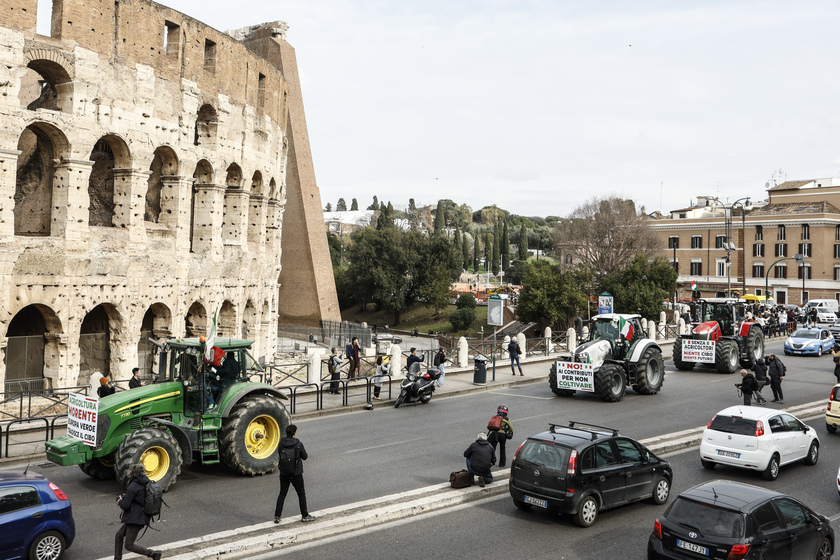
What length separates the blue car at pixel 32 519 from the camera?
29.1ft

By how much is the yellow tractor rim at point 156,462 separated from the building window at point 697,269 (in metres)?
78.8

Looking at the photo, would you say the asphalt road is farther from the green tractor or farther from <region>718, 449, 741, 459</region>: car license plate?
<region>718, 449, 741, 459</region>: car license plate

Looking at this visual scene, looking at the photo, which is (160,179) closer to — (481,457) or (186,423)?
(186,423)

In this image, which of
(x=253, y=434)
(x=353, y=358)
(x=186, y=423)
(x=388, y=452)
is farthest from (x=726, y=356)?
(x=186, y=423)

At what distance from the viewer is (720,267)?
79.0m

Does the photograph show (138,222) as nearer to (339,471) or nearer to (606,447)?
(339,471)

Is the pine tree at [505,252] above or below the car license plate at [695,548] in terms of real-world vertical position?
above

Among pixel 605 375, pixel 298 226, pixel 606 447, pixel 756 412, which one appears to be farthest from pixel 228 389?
pixel 298 226

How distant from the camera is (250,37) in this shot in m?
56.6

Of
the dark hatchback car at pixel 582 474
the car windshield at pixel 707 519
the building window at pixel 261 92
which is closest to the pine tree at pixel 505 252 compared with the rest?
the building window at pixel 261 92

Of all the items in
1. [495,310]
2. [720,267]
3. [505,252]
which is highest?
[505,252]

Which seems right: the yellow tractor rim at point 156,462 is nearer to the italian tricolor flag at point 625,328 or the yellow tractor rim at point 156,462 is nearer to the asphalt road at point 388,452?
the asphalt road at point 388,452

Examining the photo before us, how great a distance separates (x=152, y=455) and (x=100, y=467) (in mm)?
1706

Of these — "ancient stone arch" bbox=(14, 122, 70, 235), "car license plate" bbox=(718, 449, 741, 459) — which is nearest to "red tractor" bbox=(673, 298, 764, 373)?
"car license plate" bbox=(718, 449, 741, 459)
